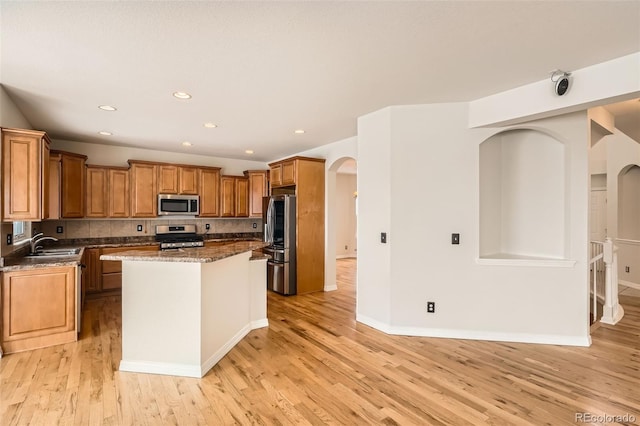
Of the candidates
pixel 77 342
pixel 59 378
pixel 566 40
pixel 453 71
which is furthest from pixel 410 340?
pixel 77 342

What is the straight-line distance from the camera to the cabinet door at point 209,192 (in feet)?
20.8

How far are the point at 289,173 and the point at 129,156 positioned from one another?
303 cm

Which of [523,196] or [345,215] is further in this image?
[345,215]

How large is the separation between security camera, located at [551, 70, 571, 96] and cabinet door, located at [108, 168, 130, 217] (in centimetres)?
612

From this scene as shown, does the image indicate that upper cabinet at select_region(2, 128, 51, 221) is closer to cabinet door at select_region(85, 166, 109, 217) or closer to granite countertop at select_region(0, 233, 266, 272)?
granite countertop at select_region(0, 233, 266, 272)

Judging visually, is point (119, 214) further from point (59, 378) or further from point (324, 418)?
point (324, 418)

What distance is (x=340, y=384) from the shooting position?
2.57m

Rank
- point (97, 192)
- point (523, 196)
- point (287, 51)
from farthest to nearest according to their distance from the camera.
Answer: point (97, 192) → point (523, 196) → point (287, 51)

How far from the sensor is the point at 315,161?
5578mm

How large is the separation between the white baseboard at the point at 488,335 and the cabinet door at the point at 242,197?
4005 millimetres

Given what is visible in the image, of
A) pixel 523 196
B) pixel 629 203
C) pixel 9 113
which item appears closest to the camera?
pixel 9 113

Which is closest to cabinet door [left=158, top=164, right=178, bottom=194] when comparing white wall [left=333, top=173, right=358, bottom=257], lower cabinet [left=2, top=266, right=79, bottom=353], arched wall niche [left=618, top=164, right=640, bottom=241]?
lower cabinet [left=2, top=266, right=79, bottom=353]

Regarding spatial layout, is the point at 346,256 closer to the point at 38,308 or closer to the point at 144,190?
the point at 144,190

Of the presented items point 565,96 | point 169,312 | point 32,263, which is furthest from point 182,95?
point 565,96
